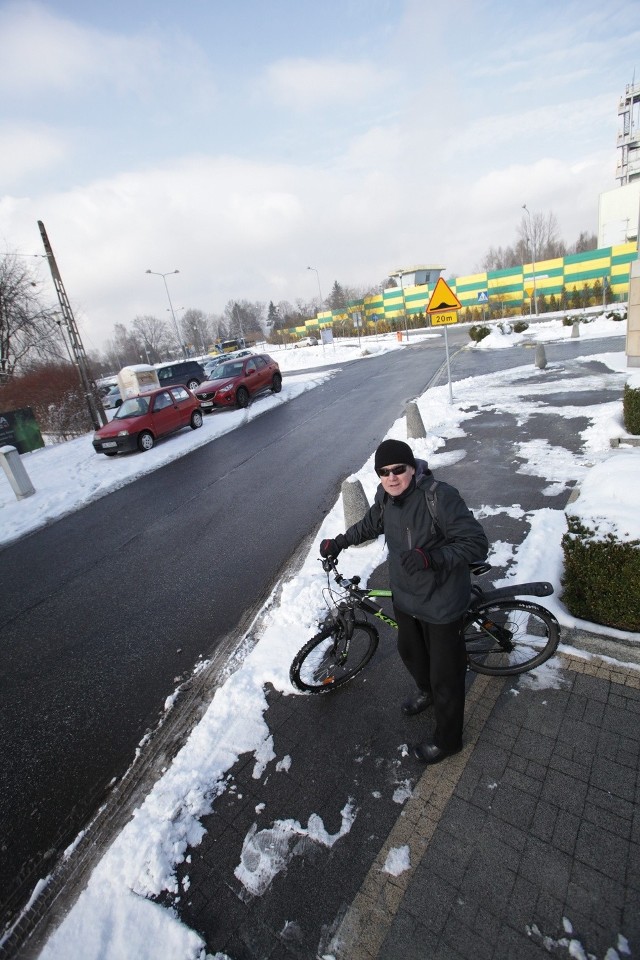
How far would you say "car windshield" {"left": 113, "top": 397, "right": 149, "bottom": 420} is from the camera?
13734 mm

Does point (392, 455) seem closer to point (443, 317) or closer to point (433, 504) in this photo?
point (433, 504)

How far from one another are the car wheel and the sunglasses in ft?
39.6

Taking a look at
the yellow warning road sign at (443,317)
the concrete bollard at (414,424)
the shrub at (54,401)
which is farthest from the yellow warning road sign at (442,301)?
the shrub at (54,401)

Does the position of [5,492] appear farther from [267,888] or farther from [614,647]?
[614,647]

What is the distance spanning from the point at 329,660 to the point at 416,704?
0.80 m

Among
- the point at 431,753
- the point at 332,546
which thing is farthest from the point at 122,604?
the point at 431,753

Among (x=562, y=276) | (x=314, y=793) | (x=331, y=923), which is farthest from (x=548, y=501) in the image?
(x=562, y=276)

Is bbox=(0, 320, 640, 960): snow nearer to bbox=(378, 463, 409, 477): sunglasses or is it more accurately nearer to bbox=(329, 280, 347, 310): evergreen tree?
bbox=(378, 463, 409, 477): sunglasses

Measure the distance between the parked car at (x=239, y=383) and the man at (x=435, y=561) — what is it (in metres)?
15.7

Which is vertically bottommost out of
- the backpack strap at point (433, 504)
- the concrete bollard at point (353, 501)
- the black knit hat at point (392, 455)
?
the concrete bollard at point (353, 501)

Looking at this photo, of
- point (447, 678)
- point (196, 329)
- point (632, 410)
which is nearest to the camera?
point (447, 678)

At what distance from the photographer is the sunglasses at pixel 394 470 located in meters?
2.60

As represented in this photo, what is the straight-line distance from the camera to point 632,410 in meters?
7.17

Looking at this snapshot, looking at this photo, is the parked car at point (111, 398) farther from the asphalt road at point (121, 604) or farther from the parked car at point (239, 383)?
the asphalt road at point (121, 604)
